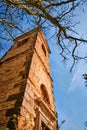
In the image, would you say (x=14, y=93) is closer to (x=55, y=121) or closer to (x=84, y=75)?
(x=55, y=121)

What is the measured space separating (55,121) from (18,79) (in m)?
2.66

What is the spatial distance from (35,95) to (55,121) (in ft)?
6.35

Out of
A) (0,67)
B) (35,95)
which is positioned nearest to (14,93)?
(35,95)

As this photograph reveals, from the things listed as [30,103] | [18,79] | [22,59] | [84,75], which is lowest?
[30,103]

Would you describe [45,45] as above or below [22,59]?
above

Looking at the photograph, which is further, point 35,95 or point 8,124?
point 35,95

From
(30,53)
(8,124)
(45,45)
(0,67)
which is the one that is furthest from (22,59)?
(45,45)

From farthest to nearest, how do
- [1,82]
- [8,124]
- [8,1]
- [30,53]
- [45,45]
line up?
[45,45] < [30,53] < [1,82] < [8,124] < [8,1]

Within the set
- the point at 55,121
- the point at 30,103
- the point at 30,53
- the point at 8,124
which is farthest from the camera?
the point at 30,53

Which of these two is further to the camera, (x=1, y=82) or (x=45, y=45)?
(x=45, y=45)

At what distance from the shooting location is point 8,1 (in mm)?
4156

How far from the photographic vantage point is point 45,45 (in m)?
14.0

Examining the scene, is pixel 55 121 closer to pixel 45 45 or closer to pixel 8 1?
pixel 8 1

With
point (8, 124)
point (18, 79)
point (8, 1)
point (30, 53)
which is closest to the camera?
point (8, 1)
